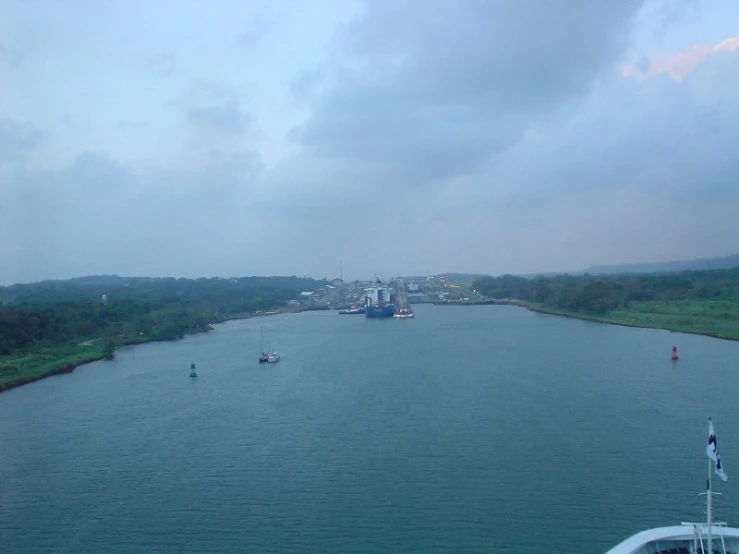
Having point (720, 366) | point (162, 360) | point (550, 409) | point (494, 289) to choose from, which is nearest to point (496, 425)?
point (550, 409)

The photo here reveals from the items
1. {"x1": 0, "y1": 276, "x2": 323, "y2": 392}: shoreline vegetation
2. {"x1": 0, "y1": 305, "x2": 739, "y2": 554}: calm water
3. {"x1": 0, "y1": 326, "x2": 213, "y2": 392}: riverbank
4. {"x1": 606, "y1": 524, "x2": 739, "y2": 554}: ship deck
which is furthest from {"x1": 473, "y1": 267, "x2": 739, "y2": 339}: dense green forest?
{"x1": 0, "y1": 326, "x2": 213, "y2": 392}: riverbank

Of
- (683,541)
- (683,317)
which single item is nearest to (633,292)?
(683,317)

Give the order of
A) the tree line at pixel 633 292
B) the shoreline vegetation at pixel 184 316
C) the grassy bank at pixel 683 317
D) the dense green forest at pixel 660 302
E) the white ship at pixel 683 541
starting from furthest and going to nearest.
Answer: the tree line at pixel 633 292 < the dense green forest at pixel 660 302 < the grassy bank at pixel 683 317 < the shoreline vegetation at pixel 184 316 < the white ship at pixel 683 541

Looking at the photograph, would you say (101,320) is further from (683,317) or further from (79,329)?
(683,317)

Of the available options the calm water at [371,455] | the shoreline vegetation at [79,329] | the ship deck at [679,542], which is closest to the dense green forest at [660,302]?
the calm water at [371,455]

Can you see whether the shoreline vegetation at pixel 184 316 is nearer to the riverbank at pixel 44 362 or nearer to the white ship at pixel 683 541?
the riverbank at pixel 44 362

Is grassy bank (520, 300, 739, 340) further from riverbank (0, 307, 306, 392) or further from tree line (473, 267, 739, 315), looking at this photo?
riverbank (0, 307, 306, 392)
